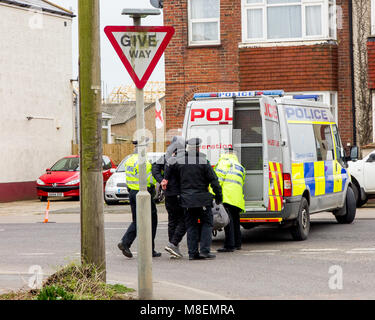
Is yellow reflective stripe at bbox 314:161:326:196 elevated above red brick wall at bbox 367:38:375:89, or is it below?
below

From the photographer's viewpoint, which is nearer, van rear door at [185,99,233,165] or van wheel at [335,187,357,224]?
van rear door at [185,99,233,165]

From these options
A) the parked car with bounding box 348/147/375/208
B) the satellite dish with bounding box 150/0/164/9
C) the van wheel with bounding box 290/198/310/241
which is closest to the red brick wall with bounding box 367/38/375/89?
the parked car with bounding box 348/147/375/208

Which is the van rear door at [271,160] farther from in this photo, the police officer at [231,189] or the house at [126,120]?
the house at [126,120]

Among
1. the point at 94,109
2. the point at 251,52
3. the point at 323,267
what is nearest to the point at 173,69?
the point at 251,52

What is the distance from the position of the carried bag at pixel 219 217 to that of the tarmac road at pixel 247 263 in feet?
1.56

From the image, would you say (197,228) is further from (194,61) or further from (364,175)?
(194,61)

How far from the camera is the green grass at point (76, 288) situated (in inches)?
314

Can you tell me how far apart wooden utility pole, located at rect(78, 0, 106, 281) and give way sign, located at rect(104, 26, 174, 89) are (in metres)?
0.60

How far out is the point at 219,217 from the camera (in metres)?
12.9

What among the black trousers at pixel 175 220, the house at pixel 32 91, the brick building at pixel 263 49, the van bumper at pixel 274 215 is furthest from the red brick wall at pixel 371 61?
the house at pixel 32 91

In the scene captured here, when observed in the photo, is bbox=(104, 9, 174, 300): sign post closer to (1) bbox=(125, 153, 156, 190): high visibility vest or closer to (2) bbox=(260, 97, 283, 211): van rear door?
(1) bbox=(125, 153, 156, 190): high visibility vest

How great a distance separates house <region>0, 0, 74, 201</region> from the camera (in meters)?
30.5

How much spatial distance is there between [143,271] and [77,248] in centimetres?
614

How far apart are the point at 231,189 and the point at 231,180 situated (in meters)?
0.14
